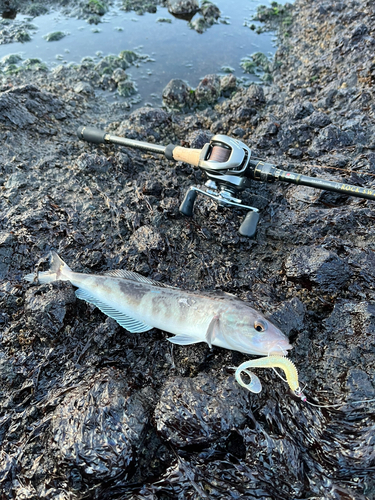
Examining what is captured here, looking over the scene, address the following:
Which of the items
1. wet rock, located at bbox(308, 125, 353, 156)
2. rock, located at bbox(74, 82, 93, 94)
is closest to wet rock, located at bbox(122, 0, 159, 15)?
rock, located at bbox(74, 82, 93, 94)

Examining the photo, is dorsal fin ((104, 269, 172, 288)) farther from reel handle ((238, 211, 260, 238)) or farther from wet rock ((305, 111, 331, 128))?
wet rock ((305, 111, 331, 128))

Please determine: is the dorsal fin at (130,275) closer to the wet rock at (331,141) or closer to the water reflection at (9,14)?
the wet rock at (331,141)

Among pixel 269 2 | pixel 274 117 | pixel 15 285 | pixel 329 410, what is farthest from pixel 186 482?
pixel 269 2

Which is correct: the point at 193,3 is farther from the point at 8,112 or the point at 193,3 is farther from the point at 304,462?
the point at 304,462

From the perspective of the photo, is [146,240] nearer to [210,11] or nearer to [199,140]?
[199,140]

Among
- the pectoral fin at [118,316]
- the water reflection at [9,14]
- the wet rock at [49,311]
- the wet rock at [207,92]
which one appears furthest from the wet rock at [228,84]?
the water reflection at [9,14]
